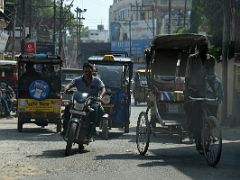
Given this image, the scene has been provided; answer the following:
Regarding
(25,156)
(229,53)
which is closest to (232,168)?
(25,156)

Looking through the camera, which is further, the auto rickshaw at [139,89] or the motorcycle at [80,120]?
the auto rickshaw at [139,89]

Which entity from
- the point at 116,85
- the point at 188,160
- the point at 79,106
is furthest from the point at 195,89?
the point at 116,85

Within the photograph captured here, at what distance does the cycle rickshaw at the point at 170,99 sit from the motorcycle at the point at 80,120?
100 centimetres

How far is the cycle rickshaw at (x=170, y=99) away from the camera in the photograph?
11.0m

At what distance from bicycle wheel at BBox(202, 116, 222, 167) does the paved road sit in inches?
7.4

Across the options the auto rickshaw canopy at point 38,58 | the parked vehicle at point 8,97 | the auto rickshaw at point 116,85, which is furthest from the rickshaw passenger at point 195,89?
the parked vehicle at point 8,97

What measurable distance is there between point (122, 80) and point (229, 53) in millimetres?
5862

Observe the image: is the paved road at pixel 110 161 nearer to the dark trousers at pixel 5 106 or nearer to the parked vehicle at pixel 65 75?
the parked vehicle at pixel 65 75

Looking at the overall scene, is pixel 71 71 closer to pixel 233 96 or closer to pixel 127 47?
pixel 233 96

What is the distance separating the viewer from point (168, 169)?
1052cm

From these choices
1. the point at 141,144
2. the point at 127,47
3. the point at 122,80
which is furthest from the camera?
the point at 127,47

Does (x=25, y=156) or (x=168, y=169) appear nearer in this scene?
(x=168, y=169)

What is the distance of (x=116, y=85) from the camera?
1830 cm

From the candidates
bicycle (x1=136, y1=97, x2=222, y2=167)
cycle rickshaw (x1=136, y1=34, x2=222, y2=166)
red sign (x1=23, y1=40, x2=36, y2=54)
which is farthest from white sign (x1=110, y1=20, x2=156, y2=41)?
bicycle (x1=136, y1=97, x2=222, y2=167)
